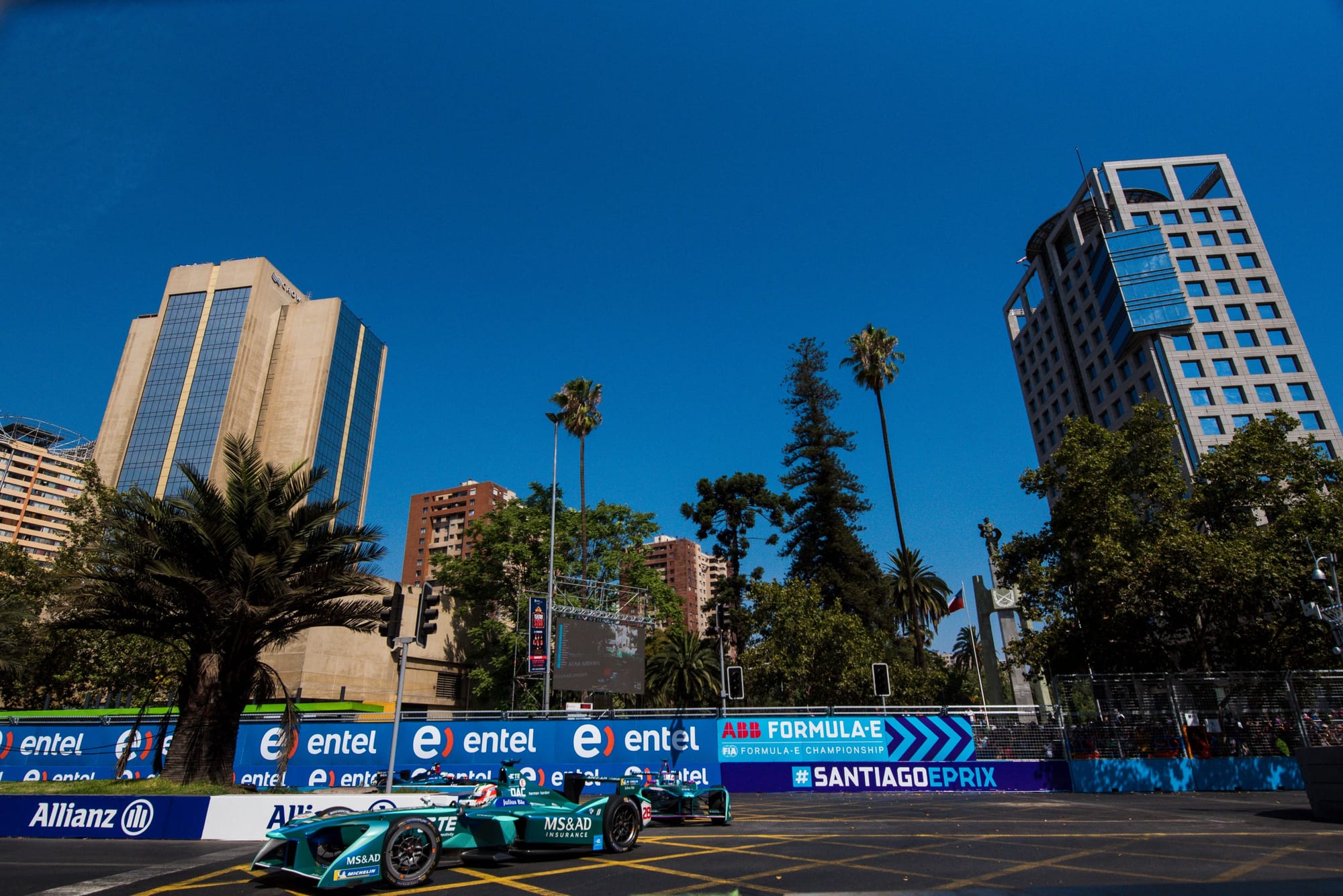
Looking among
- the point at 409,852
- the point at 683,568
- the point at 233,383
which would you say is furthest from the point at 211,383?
the point at 683,568

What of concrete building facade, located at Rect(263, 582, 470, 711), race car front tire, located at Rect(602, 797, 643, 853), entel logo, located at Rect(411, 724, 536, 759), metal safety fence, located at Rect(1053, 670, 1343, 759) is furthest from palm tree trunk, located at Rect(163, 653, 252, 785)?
concrete building facade, located at Rect(263, 582, 470, 711)

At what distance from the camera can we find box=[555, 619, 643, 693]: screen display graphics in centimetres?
2878

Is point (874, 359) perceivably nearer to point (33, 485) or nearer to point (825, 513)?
point (825, 513)

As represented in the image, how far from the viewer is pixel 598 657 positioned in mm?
29594

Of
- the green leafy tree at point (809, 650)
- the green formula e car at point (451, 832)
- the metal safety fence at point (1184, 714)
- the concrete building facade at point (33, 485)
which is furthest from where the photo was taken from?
the concrete building facade at point (33, 485)

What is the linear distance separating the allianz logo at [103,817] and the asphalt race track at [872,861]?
0.39 m

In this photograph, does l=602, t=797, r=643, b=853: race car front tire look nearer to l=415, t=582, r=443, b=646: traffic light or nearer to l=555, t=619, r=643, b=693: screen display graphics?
l=415, t=582, r=443, b=646: traffic light

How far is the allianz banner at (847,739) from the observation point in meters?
21.0

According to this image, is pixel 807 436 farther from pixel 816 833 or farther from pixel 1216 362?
pixel 816 833

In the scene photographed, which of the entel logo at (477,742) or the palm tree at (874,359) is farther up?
the palm tree at (874,359)

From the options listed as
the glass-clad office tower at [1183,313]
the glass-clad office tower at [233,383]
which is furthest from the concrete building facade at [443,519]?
the glass-clad office tower at [1183,313]

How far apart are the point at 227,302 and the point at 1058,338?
100 metres

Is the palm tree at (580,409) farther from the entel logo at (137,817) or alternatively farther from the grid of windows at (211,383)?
the grid of windows at (211,383)

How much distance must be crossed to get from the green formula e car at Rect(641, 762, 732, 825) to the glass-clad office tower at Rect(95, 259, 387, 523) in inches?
3295
